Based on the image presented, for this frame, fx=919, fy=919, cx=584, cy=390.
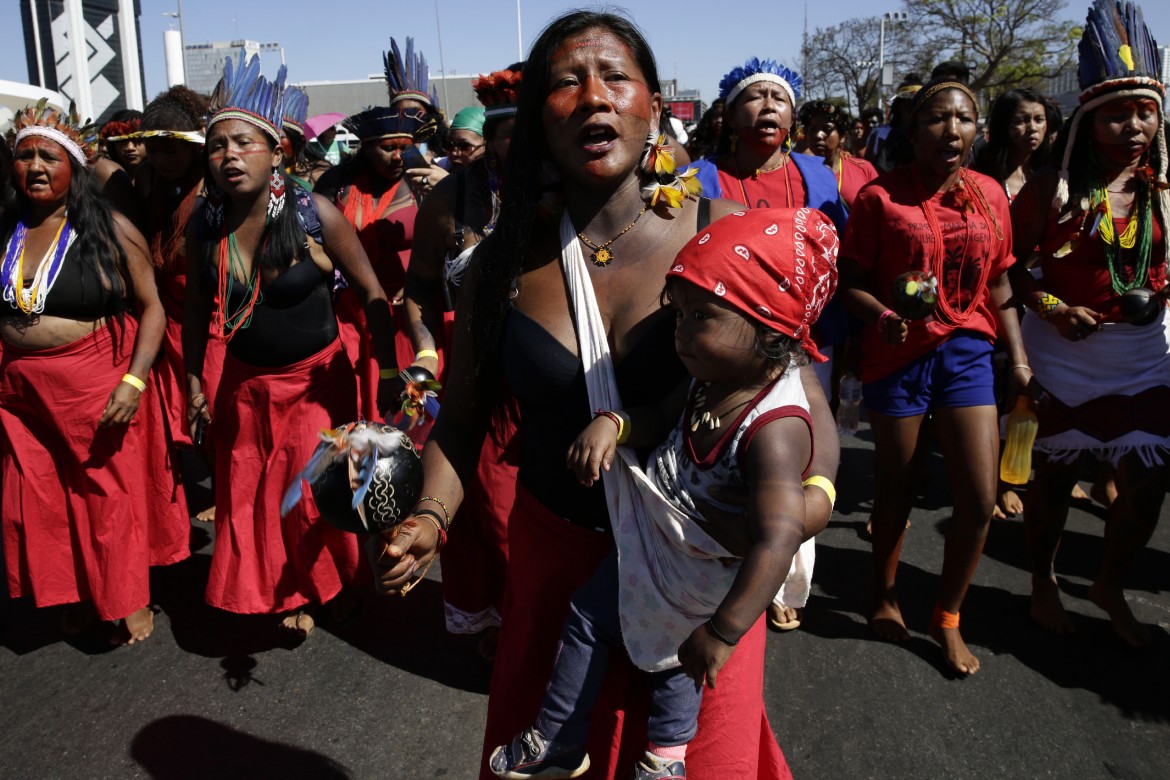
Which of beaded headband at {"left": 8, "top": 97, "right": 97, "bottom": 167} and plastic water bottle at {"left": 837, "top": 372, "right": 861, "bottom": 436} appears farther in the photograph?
plastic water bottle at {"left": 837, "top": 372, "right": 861, "bottom": 436}

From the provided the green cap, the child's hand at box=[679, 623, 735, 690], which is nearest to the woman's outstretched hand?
the child's hand at box=[679, 623, 735, 690]

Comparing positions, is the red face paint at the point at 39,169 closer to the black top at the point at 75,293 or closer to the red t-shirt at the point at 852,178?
the black top at the point at 75,293

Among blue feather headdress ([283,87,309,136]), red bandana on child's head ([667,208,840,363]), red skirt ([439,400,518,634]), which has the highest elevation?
blue feather headdress ([283,87,309,136])

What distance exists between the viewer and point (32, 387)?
3855 mm

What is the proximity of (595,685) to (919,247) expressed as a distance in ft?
7.92

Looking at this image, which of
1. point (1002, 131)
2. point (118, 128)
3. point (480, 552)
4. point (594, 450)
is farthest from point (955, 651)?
point (118, 128)

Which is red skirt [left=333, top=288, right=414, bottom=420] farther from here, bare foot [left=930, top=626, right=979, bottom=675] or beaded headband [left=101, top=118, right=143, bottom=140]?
bare foot [left=930, top=626, right=979, bottom=675]

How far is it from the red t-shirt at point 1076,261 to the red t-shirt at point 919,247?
28 centimetres

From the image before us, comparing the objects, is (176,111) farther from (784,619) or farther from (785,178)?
(784,619)

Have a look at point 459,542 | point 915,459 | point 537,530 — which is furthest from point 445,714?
point 915,459

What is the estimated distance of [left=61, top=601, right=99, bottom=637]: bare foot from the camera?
4195 mm

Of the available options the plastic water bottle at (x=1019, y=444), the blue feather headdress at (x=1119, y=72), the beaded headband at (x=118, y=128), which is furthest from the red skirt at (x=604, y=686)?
the beaded headband at (x=118, y=128)

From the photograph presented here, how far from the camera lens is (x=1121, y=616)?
154 inches

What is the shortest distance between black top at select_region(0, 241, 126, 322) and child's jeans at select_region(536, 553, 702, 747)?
3.05 m
